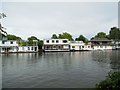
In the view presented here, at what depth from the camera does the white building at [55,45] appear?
214ft

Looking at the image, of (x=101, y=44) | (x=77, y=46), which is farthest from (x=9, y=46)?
(x=101, y=44)

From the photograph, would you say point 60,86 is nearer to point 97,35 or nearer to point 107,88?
point 107,88

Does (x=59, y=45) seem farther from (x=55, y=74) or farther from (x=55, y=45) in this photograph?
(x=55, y=74)

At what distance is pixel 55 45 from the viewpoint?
66.4 metres

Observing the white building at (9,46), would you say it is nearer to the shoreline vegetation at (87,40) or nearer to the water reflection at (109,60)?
the shoreline vegetation at (87,40)

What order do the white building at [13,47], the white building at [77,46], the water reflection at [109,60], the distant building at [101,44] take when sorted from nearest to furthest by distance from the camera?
the water reflection at [109,60] < the white building at [13,47] < the white building at [77,46] < the distant building at [101,44]

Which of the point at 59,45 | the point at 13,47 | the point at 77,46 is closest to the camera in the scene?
the point at 13,47

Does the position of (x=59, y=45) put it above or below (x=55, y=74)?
above

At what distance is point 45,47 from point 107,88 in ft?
190

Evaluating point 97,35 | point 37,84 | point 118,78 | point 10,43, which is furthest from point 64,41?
point 118,78

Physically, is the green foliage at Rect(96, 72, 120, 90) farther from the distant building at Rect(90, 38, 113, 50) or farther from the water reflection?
the distant building at Rect(90, 38, 113, 50)

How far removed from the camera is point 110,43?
7869cm

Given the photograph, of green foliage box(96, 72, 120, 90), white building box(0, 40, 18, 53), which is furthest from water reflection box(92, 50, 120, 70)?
white building box(0, 40, 18, 53)

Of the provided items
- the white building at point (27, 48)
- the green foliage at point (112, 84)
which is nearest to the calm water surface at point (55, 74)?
the green foliage at point (112, 84)
